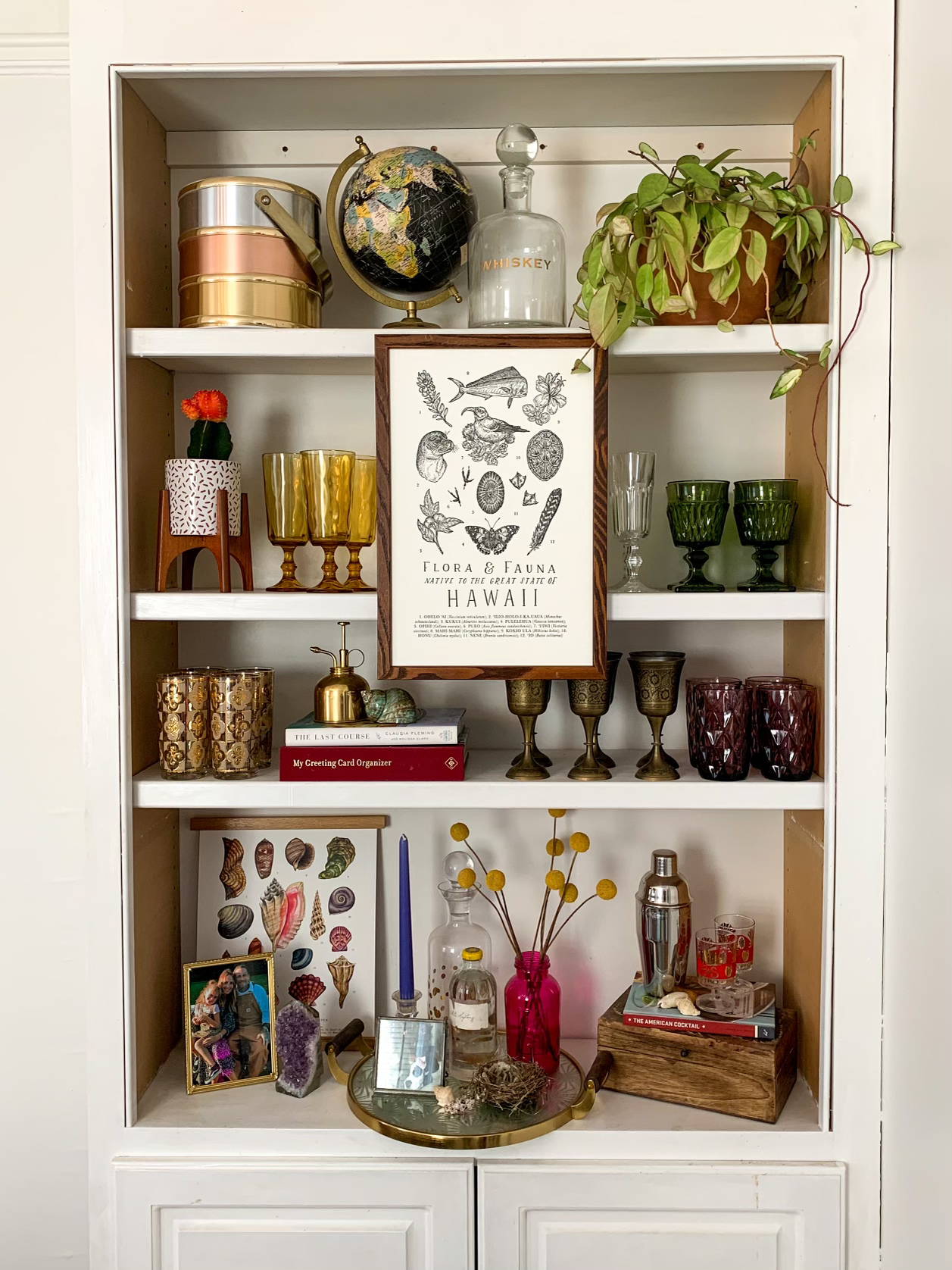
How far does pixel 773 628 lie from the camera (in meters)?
1.62

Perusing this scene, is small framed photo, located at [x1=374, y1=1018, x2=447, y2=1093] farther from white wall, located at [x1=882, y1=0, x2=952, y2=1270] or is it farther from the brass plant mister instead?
white wall, located at [x1=882, y1=0, x2=952, y2=1270]

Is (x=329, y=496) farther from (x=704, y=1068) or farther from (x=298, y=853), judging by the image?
(x=704, y=1068)

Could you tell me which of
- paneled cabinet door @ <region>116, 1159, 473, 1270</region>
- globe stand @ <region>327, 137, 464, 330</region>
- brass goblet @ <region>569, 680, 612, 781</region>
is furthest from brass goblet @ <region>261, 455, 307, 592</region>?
paneled cabinet door @ <region>116, 1159, 473, 1270</region>

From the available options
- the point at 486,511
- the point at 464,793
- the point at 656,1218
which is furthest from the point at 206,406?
the point at 656,1218

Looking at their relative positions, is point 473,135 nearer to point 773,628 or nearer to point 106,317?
point 106,317

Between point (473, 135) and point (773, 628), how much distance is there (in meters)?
0.87

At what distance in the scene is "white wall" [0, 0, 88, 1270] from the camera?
65.0 inches

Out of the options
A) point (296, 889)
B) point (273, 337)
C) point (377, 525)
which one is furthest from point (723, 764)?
point (273, 337)

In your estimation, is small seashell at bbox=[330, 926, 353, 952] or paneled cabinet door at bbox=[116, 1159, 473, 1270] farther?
small seashell at bbox=[330, 926, 353, 952]

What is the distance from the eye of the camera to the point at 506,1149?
1333 millimetres

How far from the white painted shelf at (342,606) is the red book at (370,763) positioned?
18 cm

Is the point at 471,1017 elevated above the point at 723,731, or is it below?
below

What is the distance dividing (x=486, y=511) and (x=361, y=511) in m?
0.19

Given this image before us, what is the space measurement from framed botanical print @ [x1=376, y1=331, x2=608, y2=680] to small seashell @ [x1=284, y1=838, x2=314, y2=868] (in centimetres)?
41
